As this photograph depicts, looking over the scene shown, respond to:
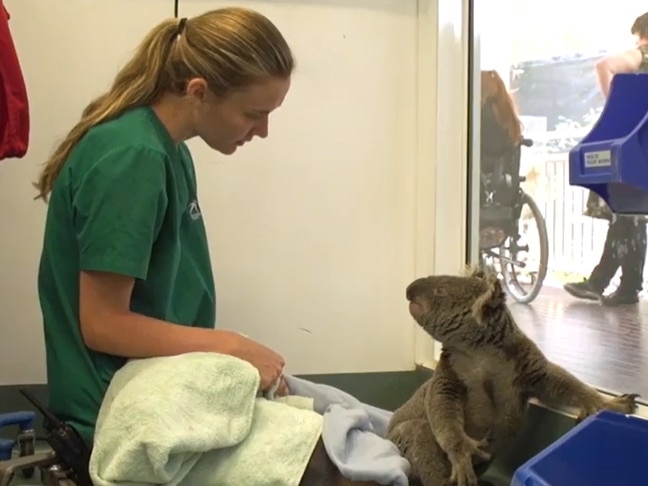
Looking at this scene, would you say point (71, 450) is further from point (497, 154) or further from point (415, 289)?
point (497, 154)

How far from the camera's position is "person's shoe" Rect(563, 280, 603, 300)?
165 cm

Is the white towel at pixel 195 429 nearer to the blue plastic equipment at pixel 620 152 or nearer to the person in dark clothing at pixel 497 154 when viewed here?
the blue plastic equipment at pixel 620 152

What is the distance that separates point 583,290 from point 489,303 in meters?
0.65

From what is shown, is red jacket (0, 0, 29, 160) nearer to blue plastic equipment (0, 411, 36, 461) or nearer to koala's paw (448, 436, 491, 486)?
blue plastic equipment (0, 411, 36, 461)

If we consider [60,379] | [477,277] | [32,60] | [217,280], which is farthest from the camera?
[217,280]

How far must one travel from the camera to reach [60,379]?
3.56 ft

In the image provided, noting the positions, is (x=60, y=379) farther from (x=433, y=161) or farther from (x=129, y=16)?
(x=433, y=161)

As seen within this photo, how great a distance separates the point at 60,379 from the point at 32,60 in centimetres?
78

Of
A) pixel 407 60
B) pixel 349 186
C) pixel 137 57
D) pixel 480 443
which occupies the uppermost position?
pixel 407 60

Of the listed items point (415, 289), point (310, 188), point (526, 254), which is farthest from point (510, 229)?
point (415, 289)

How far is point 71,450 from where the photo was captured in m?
1.01

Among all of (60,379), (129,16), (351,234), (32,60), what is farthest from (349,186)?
(60,379)

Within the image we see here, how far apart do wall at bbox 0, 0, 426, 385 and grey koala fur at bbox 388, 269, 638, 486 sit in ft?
1.87

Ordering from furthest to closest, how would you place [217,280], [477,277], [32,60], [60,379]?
[217,280] → [32,60] → [477,277] → [60,379]
